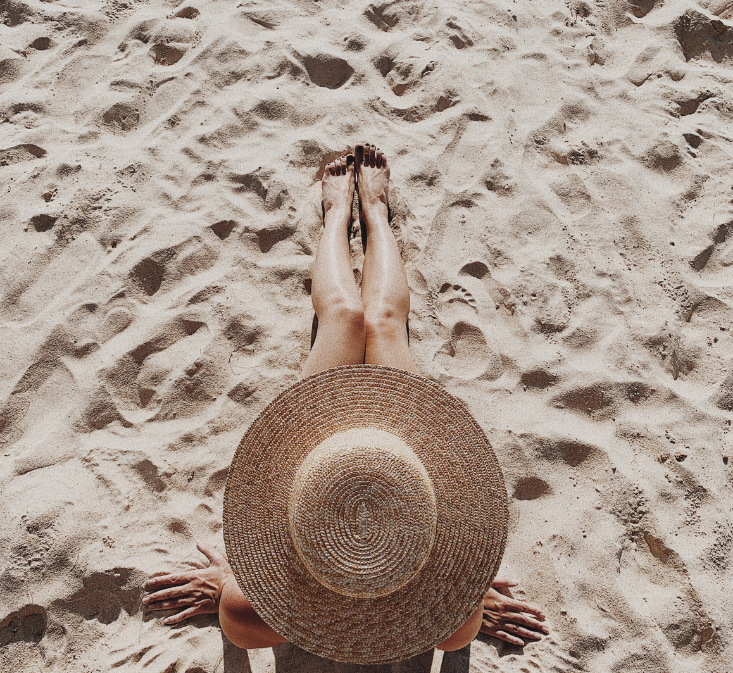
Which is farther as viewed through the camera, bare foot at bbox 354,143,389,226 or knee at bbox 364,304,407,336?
bare foot at bbox 354,143,389,226

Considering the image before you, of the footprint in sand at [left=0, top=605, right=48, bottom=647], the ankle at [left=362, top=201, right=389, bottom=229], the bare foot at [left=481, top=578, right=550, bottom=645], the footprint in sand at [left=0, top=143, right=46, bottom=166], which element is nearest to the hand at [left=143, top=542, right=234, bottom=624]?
the footprint in sand at [left=0, top=605, right=48, bottom=647]

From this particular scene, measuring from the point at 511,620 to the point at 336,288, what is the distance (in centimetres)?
154

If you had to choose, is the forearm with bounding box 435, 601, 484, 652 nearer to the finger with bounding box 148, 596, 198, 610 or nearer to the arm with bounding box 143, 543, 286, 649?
the arm with bounding box 143, 543, 286, 649

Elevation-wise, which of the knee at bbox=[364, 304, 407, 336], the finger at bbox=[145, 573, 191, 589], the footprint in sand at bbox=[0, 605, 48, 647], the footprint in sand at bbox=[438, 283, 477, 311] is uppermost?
the knee at bbox=[364, 304, 407, 336]

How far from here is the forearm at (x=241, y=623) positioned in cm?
201

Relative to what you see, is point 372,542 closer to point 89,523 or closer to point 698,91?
point 89,523

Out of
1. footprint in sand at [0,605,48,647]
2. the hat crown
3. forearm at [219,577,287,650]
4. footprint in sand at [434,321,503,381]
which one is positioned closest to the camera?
the hat crown

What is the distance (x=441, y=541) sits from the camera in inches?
68.3

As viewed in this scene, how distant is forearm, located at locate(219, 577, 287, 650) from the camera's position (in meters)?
2.01

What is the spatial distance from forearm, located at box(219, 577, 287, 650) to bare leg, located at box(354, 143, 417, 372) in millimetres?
1011

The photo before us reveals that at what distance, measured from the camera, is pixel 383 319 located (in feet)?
7.88

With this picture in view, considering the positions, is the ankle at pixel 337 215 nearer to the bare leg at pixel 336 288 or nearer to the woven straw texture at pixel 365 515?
the bare leg at pixel 336 288

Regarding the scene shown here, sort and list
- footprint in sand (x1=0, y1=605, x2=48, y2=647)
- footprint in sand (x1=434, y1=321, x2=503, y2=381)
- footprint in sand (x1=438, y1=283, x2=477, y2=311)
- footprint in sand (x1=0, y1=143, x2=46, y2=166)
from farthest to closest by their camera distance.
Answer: footprint in sand (x1=0, y1=143, x2=46, y2=166) < footprint in sand (x1=438, y1=283, x2=477, y2=311) < footprint in sand (x1=434, y1=321, x2=503, y2=381) < footprint in sand (x1=0, y1=605, x2=48, y2=647)

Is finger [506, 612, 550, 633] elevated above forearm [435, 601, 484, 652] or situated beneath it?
situated beneath
